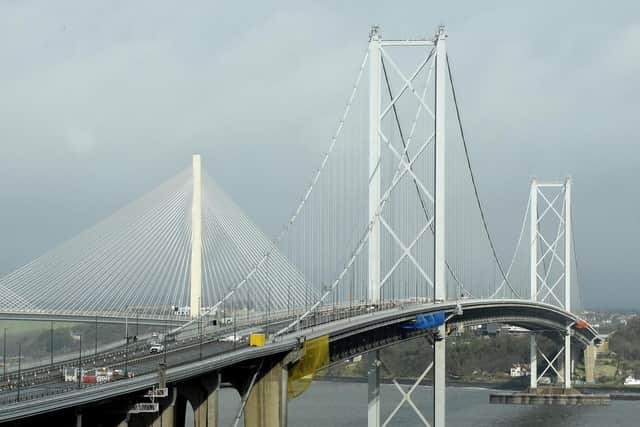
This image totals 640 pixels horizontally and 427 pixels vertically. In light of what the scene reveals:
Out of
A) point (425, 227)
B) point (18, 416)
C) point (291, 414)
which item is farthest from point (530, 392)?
Result: point (18, 416)

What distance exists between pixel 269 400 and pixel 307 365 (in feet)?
5.44

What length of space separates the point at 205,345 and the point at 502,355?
212 feet

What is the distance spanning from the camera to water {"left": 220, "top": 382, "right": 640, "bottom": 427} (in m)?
50.2

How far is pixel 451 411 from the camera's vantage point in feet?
192

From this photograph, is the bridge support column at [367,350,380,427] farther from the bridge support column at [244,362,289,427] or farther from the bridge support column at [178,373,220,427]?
the bridge support column at [178,373,220,427]

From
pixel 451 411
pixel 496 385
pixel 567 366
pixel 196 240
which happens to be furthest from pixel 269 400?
pixel 496 385

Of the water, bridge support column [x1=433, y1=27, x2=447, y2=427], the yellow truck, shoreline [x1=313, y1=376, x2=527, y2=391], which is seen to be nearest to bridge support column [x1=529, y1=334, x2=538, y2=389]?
the water

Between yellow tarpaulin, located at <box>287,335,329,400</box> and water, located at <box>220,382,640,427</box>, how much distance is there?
12.8 metres

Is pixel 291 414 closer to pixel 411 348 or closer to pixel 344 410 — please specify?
pixel 344 410

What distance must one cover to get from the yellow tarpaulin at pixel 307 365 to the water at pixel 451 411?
12.8 meters

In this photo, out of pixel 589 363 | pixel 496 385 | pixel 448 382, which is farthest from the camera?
pixel 448 382

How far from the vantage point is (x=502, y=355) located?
9294 centimetres

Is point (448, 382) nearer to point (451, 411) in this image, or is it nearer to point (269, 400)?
point (451, 411)

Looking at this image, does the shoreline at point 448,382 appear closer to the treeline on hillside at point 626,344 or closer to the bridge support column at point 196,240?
the treeline on hillside at point 626,344
